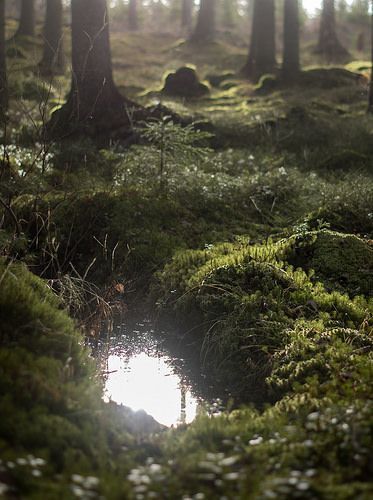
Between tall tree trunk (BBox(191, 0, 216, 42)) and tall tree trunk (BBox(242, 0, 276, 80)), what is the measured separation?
29.6 feet

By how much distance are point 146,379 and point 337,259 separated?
256cm

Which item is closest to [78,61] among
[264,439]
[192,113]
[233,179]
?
[192,113]

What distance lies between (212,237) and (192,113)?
6399 millimetres

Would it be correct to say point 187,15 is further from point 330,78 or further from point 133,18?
point 330,78

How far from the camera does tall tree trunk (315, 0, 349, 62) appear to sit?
2620cm

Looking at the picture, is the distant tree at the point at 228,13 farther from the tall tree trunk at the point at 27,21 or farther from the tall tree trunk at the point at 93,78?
the tall tree trunk at the point at 93,78

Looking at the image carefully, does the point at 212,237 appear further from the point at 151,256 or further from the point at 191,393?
the point at 191,393

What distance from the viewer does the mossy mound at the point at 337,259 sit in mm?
6402

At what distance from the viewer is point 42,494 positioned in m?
2.81

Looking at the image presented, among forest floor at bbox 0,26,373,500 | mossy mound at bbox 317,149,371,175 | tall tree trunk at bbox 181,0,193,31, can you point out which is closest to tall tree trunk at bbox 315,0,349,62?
tall tree trunk at bbox 181,0,193,31

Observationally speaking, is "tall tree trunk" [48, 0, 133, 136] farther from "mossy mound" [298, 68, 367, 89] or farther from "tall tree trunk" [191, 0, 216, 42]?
"tall tree trunk" [191, 0, 216, 42]

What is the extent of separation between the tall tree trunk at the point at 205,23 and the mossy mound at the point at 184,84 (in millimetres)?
11874

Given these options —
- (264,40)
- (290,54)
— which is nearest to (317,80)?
(290,54)

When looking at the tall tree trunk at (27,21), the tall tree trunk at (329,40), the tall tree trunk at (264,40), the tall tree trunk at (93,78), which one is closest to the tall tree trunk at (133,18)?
the tall tree trunk at (27,21)
